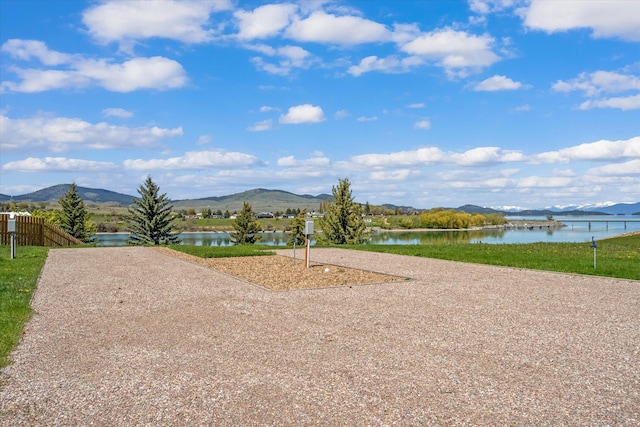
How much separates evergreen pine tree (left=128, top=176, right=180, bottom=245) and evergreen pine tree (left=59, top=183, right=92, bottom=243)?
7.40 m

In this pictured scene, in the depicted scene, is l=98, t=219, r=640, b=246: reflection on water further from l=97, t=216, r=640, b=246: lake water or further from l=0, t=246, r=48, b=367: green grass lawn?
l=0, t=246, r=48, b=367: green grass lawn

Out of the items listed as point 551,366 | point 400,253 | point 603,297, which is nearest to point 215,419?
point 551,366

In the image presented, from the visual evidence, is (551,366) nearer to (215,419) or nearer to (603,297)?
(215,419)

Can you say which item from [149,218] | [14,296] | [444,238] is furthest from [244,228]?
[14,296]

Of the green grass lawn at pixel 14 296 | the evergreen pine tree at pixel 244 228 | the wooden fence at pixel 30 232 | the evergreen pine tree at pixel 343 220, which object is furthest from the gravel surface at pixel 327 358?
the evergreen pine tree at pixel 244 228

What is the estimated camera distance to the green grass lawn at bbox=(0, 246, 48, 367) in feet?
19.6

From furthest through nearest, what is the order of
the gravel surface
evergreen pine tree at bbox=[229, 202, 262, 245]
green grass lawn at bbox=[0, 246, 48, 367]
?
evergreen pine tree at bbox=[229, 202, 262, 245] → green grass lawn at bbox=[0, 246, 48, 367] → the gravel surface

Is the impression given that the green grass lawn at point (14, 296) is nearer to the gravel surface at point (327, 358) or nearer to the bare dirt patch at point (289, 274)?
the gravel surface at point (327, 358)

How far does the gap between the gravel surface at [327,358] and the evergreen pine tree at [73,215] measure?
108 feet

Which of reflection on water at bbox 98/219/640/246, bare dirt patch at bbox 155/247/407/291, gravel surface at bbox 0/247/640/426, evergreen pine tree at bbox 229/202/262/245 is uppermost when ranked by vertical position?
evergreen pine tree at bbox 229/202/262/245

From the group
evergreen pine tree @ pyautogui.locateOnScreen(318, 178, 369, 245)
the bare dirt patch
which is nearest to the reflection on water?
evergreen pine tree @ pyautogui.locateOnScreen(318, 178, 369, 245)

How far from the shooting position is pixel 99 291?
10.0 metres

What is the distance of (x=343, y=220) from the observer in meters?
34.5

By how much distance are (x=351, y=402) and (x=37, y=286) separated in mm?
8835
